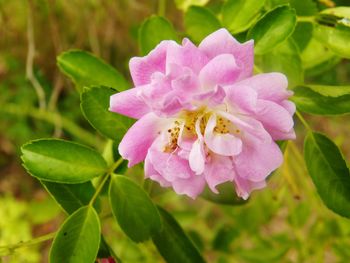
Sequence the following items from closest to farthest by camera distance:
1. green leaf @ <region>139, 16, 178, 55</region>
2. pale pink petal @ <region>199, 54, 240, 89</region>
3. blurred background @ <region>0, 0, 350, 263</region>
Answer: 1. pale pink petal @ <region>199, 54, 240, 89</region>
2. green leaf @ <region>139, 16, 178, 55</region>
3. blurred background @ <region>0, 0, 350, 263</region>

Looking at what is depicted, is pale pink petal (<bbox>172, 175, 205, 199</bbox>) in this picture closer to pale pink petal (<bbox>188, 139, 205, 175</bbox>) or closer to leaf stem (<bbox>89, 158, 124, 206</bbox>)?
pale pink petal (<bbox>188, 139, 205, 175</bbox>)

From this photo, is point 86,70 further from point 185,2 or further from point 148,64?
point 185,2

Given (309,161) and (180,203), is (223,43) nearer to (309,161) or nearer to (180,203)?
(309,161)

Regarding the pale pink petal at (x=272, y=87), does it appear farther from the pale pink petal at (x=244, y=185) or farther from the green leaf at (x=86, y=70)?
the green leaf at (x=86, y=70)

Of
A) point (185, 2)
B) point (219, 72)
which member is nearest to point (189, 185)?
point (219, 72)

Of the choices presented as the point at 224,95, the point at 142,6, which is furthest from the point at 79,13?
the point at 224,95

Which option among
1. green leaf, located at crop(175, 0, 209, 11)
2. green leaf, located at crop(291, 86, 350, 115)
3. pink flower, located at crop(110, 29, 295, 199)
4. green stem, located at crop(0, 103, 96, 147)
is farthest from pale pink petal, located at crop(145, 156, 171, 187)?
green stem, located at crop(0, 103, 96, 147)

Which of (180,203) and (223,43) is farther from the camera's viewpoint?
(180,203)
